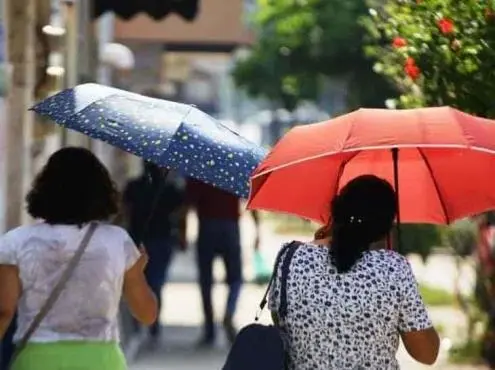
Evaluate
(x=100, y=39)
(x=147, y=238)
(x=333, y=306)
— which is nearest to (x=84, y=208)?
(x=333, y=306)

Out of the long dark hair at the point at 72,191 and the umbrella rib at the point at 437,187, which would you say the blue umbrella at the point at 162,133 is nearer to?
the long dark hair at the point at 72,191

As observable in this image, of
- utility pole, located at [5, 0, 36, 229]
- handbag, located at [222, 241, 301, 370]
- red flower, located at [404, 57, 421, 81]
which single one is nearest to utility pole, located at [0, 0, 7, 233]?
utility pole, located at [5, 0, 36, 229]

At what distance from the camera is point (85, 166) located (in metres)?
5.87

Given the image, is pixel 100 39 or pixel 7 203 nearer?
pixel 7 203

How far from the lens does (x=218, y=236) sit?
1309cm

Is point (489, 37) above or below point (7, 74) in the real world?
above

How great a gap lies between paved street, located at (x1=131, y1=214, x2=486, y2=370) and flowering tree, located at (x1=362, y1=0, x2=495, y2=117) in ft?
17.2

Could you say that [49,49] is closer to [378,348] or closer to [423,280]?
[378,348]

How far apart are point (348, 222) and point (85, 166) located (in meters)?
1.03

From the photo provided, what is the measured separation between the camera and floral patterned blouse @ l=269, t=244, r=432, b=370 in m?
5.34

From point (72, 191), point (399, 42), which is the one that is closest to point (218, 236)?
point (399, 42)

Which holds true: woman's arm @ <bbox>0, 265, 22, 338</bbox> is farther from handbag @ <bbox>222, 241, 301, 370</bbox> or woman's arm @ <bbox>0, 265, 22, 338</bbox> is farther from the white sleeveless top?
handbag @ <bbox>222, 241, 301, 370</bbox>

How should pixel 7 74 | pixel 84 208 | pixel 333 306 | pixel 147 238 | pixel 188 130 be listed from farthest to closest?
pixel 147 238, pixel 7 74, pixel 188 130, pixel 84 208, pixel 333 306

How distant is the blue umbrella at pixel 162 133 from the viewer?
241 inches
